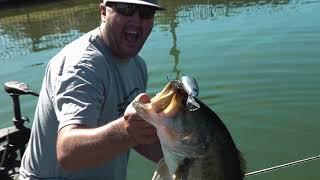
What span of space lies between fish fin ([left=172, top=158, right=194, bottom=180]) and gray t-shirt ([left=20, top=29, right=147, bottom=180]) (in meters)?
0.78

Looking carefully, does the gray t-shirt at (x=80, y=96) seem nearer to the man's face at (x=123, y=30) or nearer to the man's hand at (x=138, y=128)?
the man's face at (x=123, y=30)

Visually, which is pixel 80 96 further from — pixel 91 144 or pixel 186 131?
pixel 186 131

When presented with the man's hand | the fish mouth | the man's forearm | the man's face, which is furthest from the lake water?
the fish mouth

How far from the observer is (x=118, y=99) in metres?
3.66

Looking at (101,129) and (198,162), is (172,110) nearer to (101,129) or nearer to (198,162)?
(198,162)

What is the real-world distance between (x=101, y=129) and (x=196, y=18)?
55.4ft

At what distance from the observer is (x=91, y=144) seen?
9.11ft

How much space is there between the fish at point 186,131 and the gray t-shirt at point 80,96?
0.75 metres

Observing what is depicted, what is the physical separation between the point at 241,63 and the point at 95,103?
9768mm

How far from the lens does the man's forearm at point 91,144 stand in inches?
104

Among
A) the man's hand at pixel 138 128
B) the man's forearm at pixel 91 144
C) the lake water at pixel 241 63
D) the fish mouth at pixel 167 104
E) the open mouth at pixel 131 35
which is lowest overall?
the lake water at pixel 241 63

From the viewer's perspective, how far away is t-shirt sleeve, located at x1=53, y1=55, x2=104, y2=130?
3.01 meters

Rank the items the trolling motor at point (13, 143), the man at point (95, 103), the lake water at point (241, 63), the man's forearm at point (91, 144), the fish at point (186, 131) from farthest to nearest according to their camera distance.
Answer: the lake water at point (241, 63), the trolling motor at point (13, 143), the man at point (95, 103), the man's forearm at point (91, 144), the fish at point (186, 131)

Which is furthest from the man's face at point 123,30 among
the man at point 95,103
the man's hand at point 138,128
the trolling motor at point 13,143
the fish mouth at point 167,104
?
the trolling motor at point 13,143
